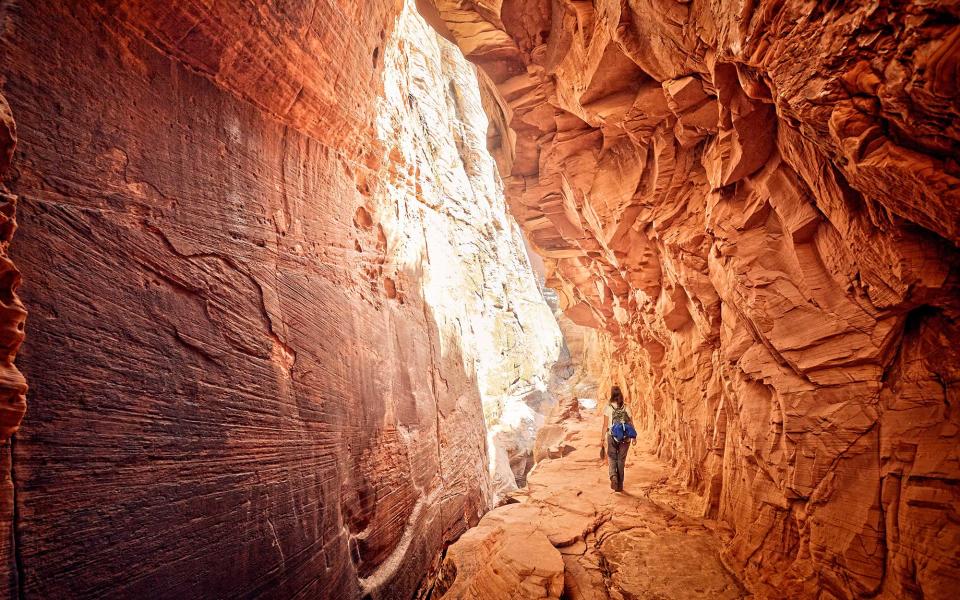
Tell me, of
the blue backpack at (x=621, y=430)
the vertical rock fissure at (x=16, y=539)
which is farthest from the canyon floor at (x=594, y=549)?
the vertical rock fissure at (x=16, y=539)

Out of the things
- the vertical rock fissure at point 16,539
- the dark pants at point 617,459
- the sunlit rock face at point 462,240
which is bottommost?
the dark pants at point 617,459

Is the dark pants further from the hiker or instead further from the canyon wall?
the canyon wall

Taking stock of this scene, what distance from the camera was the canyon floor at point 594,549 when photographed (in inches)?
171

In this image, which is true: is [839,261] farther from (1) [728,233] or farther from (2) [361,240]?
(2) [361,240]

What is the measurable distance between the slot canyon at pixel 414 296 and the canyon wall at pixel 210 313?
25 millimetres


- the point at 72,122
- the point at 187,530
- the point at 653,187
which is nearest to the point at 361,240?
the point at 72,122

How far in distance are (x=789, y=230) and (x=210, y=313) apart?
5652 mm

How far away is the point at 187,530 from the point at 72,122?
10.6 ft

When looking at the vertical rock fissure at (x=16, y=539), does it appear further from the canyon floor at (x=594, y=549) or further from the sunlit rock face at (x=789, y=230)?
the sunlit rock face at (x=789, y=230)

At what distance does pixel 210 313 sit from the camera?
140 inches

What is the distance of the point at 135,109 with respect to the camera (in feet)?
10.7

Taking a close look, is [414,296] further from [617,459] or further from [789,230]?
[789,230]

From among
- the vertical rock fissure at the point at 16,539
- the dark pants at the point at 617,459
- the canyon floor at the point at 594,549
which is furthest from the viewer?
the dark pants at the point at 617,459

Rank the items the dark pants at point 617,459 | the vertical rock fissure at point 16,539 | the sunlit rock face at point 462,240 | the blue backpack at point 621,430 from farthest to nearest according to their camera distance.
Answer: the sunlit rock face at point 462,240, the dark pants at point 617,459, the blue backpack at point 621,430, the vertical rock fissure at point 16,539
